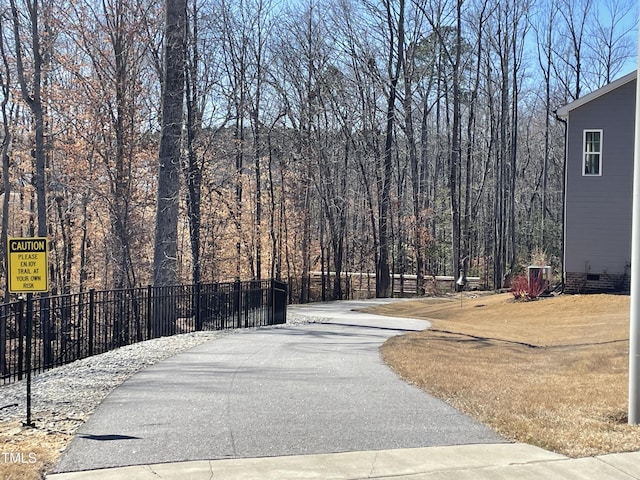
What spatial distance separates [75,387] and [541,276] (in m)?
21.4

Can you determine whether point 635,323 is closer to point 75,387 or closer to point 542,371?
point 542,371

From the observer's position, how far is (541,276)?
86.6 ft

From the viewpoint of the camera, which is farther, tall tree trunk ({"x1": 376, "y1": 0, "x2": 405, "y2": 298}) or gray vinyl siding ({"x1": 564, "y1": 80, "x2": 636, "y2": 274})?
tall tree trunk ({"x1": 376, "y1": 0, "x2": 405, "y2": 298})

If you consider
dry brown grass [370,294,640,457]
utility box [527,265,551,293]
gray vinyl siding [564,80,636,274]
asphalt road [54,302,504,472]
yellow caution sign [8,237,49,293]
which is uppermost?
gray vinyl siding [564,80,636,274]

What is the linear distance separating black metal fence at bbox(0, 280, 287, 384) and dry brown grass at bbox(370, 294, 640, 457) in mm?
4816

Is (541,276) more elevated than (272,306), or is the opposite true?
(541,276)

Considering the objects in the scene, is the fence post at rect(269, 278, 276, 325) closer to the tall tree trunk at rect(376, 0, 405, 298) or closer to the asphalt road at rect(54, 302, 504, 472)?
the asphalt road at rect(54, 302, 504, 472)

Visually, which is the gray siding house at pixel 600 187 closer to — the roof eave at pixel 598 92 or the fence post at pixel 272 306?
the roof eave at pixel 598 92

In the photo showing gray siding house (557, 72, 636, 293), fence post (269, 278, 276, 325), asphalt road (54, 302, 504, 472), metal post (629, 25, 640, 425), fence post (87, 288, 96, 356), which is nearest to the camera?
asphalt road (54, 302, 504, 472)

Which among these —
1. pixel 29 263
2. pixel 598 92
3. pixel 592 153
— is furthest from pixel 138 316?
pixel 598 92

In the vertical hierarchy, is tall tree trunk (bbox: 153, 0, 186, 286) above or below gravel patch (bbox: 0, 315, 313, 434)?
above

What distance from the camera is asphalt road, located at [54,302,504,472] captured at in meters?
6.11

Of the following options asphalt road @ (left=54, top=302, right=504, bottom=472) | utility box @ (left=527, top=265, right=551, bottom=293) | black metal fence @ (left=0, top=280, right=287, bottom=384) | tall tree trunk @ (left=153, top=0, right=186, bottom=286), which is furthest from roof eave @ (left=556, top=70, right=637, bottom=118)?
asphalt road @ (left=54, top=302, right=504, bottom=472)

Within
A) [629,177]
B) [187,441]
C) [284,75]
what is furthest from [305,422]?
[284,75]
